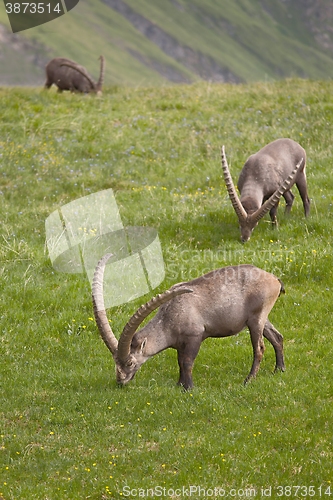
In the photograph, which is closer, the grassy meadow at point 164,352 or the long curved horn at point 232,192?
the grassy meadow at point 164,352

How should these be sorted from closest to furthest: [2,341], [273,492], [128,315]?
[273,492] < [2,341] < [128,315]

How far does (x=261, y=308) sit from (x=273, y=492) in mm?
2930

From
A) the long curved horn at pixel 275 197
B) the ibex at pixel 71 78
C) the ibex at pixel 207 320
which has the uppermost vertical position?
the ibex at pixel 207 320

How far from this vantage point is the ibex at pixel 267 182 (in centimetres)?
1430

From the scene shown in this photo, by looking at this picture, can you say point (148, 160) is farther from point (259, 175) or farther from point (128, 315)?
point (128, 315)

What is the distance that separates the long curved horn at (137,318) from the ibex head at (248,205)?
5213 millimetres

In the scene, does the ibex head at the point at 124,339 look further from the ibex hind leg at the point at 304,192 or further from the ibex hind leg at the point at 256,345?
the ibex hind leg at the point at 304,192

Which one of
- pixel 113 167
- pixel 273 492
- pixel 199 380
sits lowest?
pixel 113 167

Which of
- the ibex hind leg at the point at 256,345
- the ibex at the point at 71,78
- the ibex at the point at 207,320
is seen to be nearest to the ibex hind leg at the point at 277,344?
the ibex at the point at 207,320

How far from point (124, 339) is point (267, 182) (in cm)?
747

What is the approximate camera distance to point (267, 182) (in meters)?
15.5

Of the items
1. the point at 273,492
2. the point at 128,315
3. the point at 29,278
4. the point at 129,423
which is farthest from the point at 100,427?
the point at 29,278

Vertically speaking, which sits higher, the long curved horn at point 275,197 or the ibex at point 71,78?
the long curved horn at point 275,197

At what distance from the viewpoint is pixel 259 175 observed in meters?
15.7
